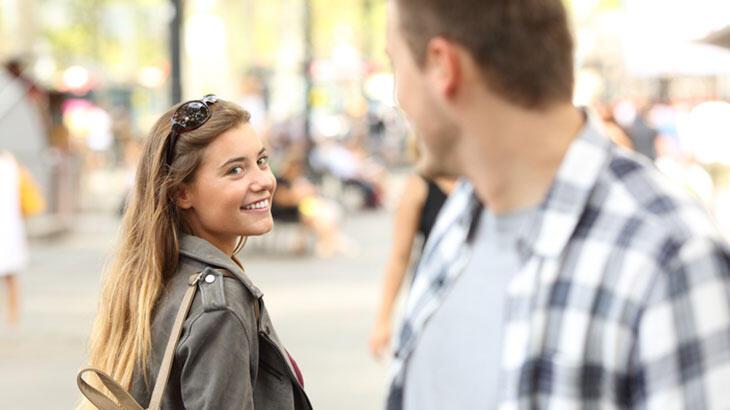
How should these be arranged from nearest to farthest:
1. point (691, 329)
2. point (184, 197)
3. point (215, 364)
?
point (691, 329) → point (215, 364) → point (184, 197)

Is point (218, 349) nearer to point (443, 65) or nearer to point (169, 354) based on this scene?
point (169, 354)

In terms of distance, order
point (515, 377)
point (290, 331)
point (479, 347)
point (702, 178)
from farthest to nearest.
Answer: point (702, 178) → point (290, 331) → point (479, 347) → point (515, 377)

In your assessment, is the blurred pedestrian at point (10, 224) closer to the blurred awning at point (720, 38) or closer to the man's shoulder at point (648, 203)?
the blurred awning at point (720, 38)

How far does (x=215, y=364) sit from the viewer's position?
8.94ft

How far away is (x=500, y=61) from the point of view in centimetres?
191

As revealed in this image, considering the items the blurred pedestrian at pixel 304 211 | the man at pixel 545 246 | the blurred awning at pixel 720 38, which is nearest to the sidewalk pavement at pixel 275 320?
the blurred pedestrian at pixel 304 211

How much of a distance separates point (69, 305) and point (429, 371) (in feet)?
36.1

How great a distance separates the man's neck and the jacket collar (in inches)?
39.5

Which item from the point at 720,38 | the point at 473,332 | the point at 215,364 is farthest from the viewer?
the point at 720,38

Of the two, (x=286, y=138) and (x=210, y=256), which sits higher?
(x=210, y=256)

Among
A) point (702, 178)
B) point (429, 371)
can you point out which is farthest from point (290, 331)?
point (702, 178)

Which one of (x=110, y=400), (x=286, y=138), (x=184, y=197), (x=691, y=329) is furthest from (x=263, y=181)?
(x=286, y=138)

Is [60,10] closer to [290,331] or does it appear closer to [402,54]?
[290,331]

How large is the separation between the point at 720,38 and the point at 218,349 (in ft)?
15.8
